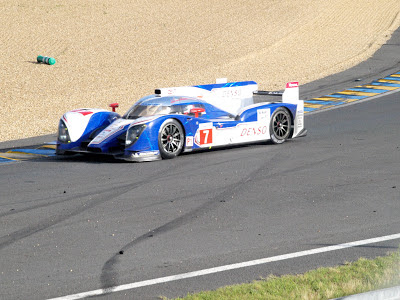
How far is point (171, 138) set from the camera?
12.7 m

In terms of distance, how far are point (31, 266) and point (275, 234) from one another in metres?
2.63

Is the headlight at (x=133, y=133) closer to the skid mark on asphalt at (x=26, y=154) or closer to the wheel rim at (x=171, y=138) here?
the wheel rim at (x=171, y=138)

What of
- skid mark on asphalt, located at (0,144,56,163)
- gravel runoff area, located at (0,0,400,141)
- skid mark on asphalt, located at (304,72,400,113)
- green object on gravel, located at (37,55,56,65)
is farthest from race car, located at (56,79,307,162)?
green object on gravel, located at (37,55,56,65)

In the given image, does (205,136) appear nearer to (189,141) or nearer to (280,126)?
(189,141)

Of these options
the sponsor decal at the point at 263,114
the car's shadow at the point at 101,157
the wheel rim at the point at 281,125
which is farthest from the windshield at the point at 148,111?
the wheel rim at the point at 281,125

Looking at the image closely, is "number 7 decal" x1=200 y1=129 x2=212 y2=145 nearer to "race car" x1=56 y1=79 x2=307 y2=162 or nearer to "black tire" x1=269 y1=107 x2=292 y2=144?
"race car" x1=56 y1=79 x2=307 y2=162

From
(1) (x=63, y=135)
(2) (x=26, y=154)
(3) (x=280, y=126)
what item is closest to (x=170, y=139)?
(1) (x=63, y=135)

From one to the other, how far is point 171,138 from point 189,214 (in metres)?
4.22

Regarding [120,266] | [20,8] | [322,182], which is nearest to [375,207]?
[322,182]

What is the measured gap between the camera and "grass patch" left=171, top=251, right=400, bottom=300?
5.63m

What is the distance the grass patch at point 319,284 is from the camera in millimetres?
5629

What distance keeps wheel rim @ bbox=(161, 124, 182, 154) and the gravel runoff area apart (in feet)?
16.1

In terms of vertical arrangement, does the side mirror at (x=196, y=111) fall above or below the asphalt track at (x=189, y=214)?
above

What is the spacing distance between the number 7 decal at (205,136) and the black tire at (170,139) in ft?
1.33
